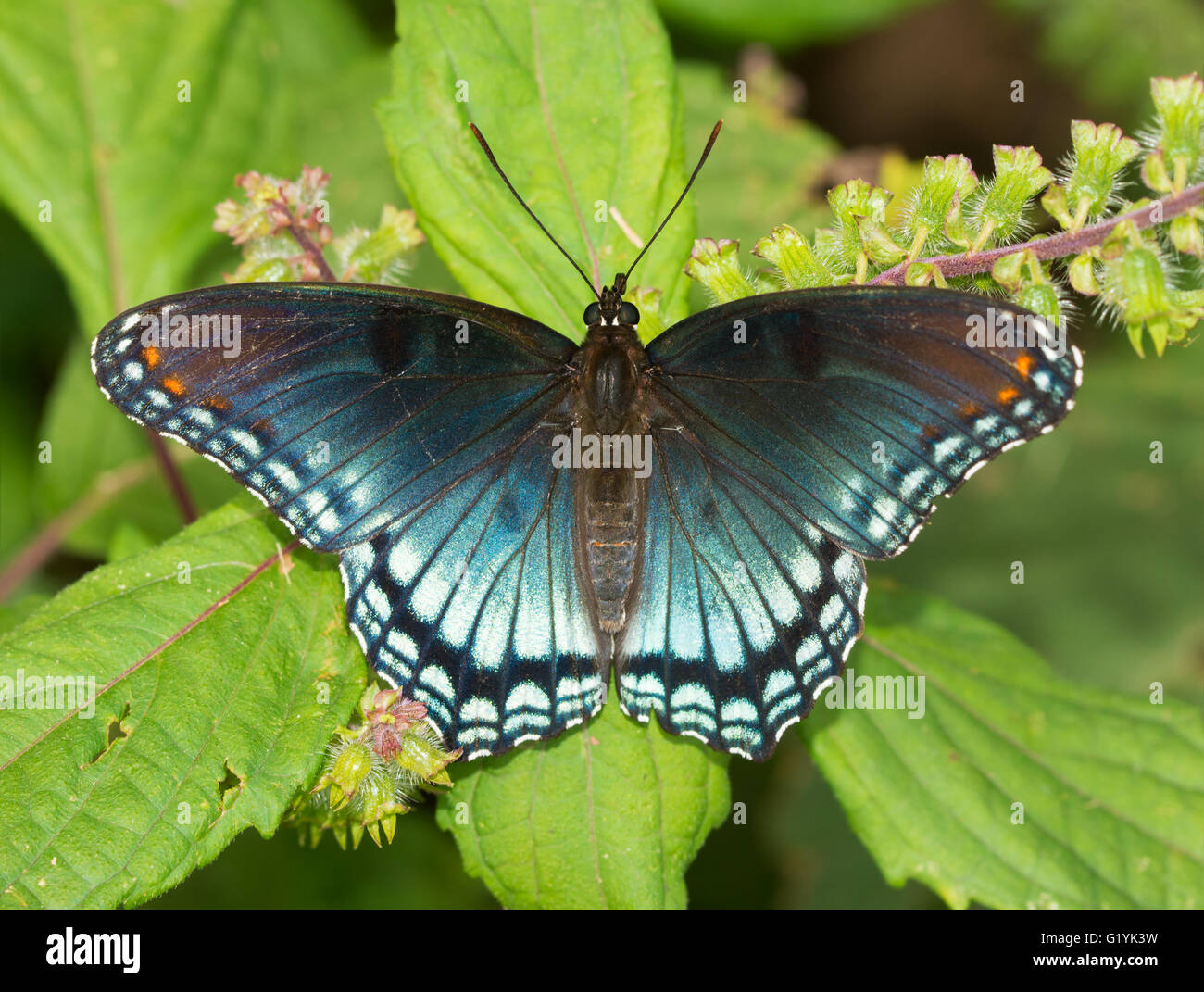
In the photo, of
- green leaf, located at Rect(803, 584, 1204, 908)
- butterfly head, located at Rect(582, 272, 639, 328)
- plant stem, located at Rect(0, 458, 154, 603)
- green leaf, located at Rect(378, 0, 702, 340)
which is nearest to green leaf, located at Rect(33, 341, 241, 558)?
plant stem, located at Rect(0, 458, 154, 603)

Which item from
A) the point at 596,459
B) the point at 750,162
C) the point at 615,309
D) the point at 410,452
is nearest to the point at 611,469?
the point at 596,459

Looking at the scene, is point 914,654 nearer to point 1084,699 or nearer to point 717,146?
point 1084,699

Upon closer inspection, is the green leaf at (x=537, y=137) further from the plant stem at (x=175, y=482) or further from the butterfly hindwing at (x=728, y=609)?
the plant stem at (x=175, y=482)

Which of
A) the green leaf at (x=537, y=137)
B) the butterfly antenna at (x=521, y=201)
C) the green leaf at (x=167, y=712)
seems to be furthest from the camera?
the green leaf at (x=537, y=137)

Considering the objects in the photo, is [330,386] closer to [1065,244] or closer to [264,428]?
[264,428]

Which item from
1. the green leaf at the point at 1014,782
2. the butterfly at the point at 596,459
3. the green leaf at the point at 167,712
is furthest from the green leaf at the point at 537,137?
the green leaf at the point at 1014,782
